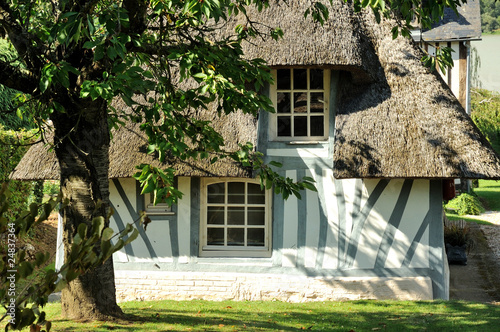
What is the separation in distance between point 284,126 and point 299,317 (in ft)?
10.5

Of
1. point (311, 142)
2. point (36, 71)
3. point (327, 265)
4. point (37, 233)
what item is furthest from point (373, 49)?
point (37, 233)

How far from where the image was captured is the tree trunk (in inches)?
261

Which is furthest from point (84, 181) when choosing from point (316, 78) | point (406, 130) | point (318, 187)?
point (406, 130)

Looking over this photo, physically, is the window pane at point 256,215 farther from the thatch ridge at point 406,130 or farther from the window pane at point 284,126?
the thatch ridge at point 406,130

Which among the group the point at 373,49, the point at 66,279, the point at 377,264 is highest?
the point at 373,49

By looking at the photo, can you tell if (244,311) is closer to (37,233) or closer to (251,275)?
(251,275)

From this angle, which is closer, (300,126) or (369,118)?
(369,118)

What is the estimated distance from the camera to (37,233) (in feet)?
50.9

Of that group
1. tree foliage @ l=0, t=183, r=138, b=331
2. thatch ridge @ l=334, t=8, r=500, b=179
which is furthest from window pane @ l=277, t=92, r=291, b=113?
tree foliage @ l=0, t=183, r=138, b=331

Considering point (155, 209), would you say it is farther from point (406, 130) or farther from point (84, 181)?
point (406, 130)

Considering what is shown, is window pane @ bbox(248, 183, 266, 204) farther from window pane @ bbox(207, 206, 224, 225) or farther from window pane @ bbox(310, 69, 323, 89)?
window pane @ bbox(310, 69, 323, 89)

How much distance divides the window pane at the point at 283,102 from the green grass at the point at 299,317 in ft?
10.3

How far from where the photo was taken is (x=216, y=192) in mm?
9836

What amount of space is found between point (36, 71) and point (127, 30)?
3.57 feet
